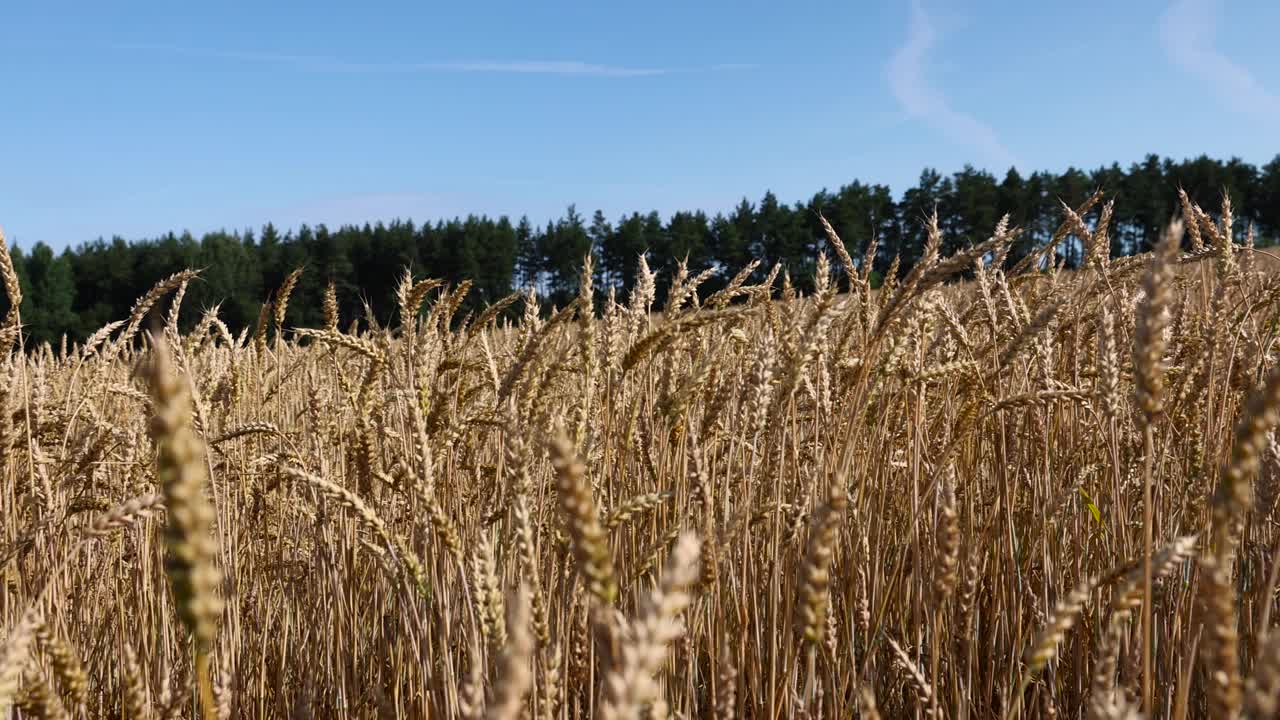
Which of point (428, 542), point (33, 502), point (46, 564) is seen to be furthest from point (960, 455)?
point (33, 502)

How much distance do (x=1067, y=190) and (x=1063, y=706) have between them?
59066mm

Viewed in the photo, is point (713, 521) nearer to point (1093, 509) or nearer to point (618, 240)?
point (1093, 509)

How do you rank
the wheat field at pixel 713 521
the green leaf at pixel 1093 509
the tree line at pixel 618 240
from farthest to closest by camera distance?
the tree line at pixel 618 240 → the green leaf at pixel 1093 509 → the wheat field at pixel 713 521

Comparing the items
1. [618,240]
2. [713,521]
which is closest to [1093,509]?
[713,521]

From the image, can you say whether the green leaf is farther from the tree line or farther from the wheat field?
the tree line

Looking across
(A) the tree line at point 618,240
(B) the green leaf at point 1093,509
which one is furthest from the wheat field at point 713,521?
(A) the tree line at point 618,240

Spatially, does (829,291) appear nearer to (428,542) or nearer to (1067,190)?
(428,542)

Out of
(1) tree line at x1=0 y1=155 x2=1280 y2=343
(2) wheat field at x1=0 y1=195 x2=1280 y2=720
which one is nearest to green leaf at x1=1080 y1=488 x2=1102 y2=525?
(2) wheat field at x1=0 y1=195 x2=1280 y2=720

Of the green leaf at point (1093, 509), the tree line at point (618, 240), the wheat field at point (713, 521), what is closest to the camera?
the wheat field at point (713, 521)

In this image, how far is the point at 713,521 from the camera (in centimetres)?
217

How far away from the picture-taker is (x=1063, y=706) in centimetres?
221

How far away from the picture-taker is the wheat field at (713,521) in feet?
4.62

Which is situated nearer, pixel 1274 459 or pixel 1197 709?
pixel 1274 459

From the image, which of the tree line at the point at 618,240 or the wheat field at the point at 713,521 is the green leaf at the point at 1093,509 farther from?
the tree line at the point at 618,240
